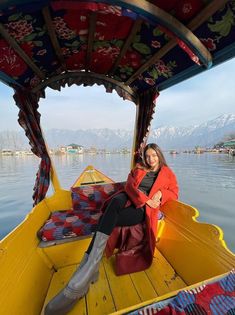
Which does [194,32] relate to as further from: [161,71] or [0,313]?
[0,313]

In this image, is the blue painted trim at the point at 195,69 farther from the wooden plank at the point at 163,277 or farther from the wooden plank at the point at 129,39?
the wooden plank at the point at 163,277

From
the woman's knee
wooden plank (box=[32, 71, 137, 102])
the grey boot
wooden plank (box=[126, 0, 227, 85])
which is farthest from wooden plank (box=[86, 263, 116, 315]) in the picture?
wooden plank (box=[32, 71, 137, 102])

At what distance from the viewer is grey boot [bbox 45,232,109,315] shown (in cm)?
153

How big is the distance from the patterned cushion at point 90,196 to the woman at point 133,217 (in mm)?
952

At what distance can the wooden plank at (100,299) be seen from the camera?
1.65 m

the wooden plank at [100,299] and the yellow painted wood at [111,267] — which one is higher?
the yellow painted wood at [111,267]

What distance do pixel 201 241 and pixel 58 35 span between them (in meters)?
2.53

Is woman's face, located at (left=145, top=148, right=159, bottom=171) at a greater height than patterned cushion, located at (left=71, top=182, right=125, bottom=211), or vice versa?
woman's face, located at (left=145, top=148, right=159, bottom=171)

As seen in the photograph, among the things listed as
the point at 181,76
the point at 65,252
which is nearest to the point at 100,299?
the point at 65,252

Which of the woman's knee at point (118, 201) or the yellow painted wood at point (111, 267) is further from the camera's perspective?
the woman's knee at point (118, 201)

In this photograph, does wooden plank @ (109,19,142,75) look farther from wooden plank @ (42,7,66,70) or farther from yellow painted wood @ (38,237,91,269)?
yellow painted wood @ (38,237,91,269)

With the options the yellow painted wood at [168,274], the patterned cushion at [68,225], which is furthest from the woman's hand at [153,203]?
the patterned cushion at [68,225]

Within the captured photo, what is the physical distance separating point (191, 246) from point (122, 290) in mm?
760

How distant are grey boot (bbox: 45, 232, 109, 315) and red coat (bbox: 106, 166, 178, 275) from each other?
460 millimetres
